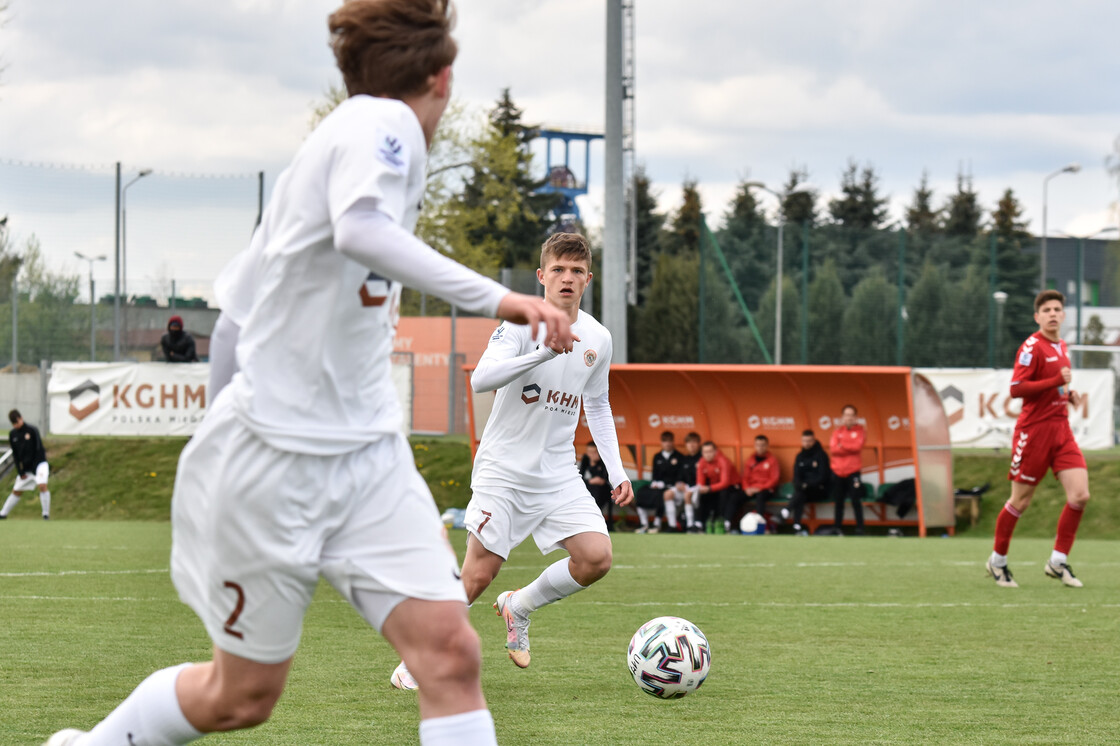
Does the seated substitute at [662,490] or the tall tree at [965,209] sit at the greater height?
the tall tree at [965,209]

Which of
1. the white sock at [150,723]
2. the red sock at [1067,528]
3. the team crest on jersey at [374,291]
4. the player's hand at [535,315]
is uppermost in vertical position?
the team crest on jersey at [374,291]

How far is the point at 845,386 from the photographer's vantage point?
701 inches

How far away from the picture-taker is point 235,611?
264cm

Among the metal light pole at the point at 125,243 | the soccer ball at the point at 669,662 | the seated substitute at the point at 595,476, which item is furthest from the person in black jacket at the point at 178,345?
the soccer ball at the point at 669,662

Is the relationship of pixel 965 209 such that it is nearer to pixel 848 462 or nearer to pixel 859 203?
pixel 859 203

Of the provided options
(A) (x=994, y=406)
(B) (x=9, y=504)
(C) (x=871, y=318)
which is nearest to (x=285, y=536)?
(B) (x=9, y=504)

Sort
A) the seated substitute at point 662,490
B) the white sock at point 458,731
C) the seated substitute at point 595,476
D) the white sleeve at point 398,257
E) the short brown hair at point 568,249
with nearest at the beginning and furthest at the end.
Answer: the white sleeve at point 398,257
the white sock at point 458,731
the short brown hair at point 568,249
the seated substitute at point 595,476
the seated substitute at point 662,490

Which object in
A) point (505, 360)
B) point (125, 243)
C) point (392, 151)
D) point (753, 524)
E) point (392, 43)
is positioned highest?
point (125, 243)

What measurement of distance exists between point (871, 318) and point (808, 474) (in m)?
15.2

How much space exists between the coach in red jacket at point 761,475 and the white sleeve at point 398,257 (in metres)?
15.0

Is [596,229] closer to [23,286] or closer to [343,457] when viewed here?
[23,286]

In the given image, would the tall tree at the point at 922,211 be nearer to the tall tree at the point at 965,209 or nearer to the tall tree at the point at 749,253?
the tall tree at the point at 965,209

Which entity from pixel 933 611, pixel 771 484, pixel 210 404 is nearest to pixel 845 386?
pixel 771 484

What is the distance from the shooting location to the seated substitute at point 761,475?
1725 centimetres
